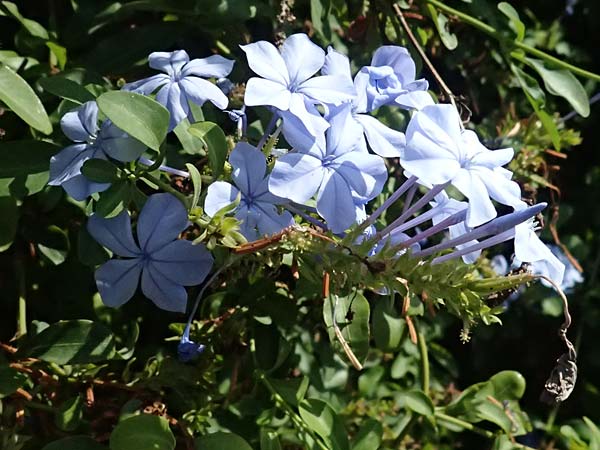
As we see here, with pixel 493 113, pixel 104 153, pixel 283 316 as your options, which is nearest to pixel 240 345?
pixel 283 316

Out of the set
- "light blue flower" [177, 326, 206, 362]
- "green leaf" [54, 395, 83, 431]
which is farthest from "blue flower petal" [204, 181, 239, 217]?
"green leaf" [54, 395, 83, 431]

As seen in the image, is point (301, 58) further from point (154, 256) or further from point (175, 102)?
point (154, 256)

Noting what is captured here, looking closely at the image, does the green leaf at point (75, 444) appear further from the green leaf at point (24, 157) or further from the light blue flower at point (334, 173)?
the light blue flower at point (334, 173)

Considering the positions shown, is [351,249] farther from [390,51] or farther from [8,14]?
[8,14]

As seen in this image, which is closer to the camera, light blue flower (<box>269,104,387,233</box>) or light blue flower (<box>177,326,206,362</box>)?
light blue flower (<box>269,104,387,233</box>)

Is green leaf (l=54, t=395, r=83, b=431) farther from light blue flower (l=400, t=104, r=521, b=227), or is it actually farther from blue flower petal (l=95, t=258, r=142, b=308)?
light blue flower (l=400, t=104, r=521, b=227)

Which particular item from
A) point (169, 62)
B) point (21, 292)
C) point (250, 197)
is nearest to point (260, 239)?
point (250, 197)

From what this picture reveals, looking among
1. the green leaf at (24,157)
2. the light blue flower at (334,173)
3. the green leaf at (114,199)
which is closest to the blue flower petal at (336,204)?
the light blue flower at (334,173)
